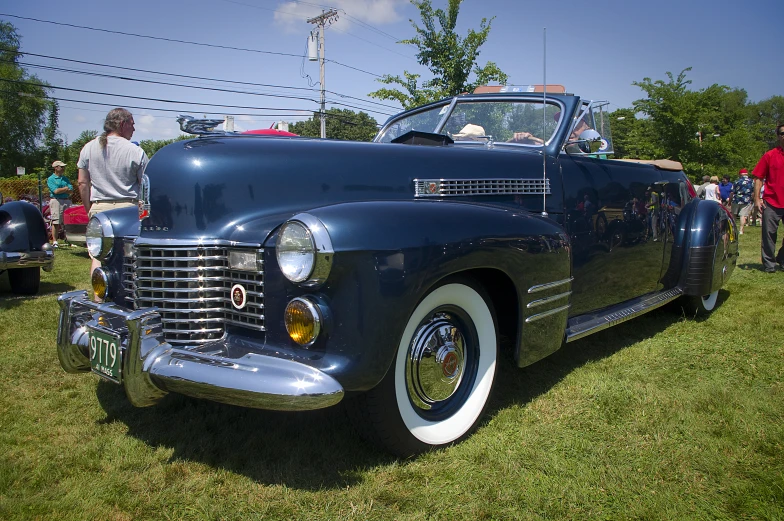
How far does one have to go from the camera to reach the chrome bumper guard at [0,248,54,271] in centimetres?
497

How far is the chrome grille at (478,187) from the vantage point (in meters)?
2.67

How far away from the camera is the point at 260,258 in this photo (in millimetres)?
2023

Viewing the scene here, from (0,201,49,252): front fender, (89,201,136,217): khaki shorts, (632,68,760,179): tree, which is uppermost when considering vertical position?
(632,68,760,179): tree

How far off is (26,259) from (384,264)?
179 inches

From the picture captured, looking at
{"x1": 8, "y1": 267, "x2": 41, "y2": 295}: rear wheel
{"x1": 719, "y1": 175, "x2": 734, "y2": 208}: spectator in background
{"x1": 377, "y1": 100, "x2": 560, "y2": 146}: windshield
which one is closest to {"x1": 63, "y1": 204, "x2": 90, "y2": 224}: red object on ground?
{"x1": 8, "y1": 267, "x2": 41, "y2": 295}: rear wheel

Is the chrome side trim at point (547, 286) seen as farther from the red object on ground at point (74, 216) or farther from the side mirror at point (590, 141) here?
the red object on ground at point (74, 216)

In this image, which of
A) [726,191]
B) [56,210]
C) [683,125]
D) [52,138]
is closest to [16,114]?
[52,138]

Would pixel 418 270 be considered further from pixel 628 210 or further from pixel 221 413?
pixel 628 210

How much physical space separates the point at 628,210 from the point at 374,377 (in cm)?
245

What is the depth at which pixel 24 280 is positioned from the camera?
5430 mm

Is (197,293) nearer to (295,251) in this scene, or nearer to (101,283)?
(295,251)

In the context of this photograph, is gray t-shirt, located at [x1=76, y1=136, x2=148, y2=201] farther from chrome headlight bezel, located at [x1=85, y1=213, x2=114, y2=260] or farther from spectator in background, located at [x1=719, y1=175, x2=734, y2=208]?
spectator in background, located at [x1=719, y1=175, x2=734, y2=208]

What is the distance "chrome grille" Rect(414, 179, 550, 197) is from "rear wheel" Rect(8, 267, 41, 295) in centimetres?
458

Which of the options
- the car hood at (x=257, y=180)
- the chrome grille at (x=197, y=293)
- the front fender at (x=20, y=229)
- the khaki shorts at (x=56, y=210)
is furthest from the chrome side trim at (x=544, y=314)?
the khaki shorts at (x=56, y=210)
